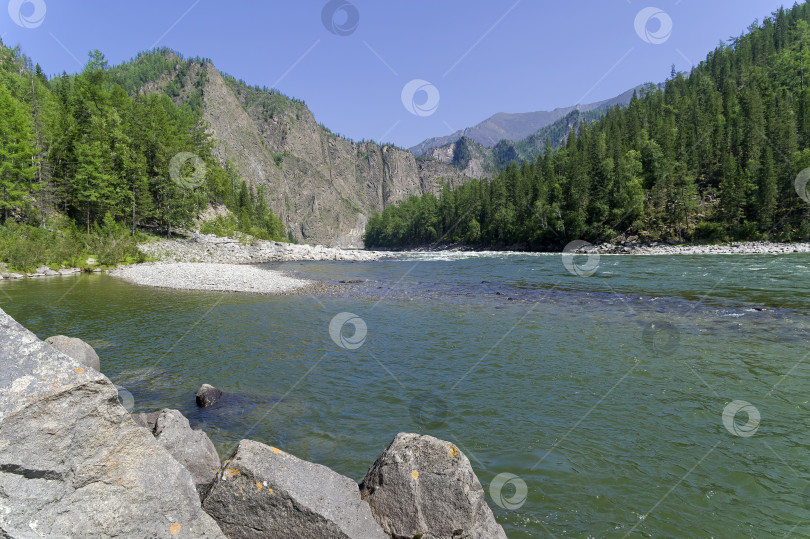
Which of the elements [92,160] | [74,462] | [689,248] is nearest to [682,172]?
[689,248]

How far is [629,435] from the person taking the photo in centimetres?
782

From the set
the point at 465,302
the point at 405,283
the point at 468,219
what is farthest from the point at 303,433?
the point at 468,219

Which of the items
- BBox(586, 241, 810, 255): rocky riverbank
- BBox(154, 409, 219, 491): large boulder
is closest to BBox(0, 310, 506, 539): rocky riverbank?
BBox(154, 409, 219, 491): large boulder

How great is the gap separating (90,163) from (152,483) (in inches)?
2497

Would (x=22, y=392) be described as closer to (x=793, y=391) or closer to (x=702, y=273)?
(x=793, y=391)

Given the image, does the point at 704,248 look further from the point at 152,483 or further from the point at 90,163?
the point at 90,163

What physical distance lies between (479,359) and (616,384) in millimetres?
3906
